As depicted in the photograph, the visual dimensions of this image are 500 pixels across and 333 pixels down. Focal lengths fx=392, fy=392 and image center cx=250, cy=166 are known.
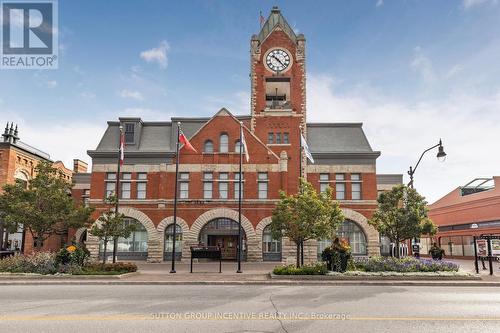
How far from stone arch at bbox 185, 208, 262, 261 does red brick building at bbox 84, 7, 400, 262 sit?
84mm

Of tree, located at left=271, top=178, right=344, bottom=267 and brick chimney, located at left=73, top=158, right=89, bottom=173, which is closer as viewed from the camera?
tree, located at left=271, top=178, right=344, bottom=267

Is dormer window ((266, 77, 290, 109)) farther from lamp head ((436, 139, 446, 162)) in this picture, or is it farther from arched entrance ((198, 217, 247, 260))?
lamp head ((436, 139, 446, 162))

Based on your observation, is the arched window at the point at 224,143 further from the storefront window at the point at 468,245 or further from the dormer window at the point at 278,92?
the storefront window at the point at 468,245

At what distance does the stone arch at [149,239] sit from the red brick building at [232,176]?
84 millimetres

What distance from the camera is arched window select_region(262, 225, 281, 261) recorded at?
33.1 meters

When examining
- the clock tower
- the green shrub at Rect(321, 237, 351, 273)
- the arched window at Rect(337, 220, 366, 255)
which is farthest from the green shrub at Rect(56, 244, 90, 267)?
the arched window at Rect(337, 220, 366, 255)

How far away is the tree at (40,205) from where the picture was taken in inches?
1030

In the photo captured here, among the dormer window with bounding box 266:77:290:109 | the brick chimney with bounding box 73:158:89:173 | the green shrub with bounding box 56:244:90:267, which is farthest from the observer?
the brick chimney with bounding box 73:158:89:173

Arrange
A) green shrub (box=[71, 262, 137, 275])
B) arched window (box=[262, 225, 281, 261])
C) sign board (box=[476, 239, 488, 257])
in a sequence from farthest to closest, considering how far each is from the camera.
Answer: arched window (box=[262, 225, 281, 261])
sign board (box=[476, 239, 488, 257])
green shrub (box=[71, 262, 137, 275])

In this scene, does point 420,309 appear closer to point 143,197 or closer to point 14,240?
point 143,197

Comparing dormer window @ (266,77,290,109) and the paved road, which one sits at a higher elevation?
dormer window @ (266,77,290,109)

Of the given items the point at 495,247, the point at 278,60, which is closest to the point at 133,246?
the point at 278,60

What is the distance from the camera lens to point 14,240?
41.2m

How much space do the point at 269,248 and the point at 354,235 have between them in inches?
305
